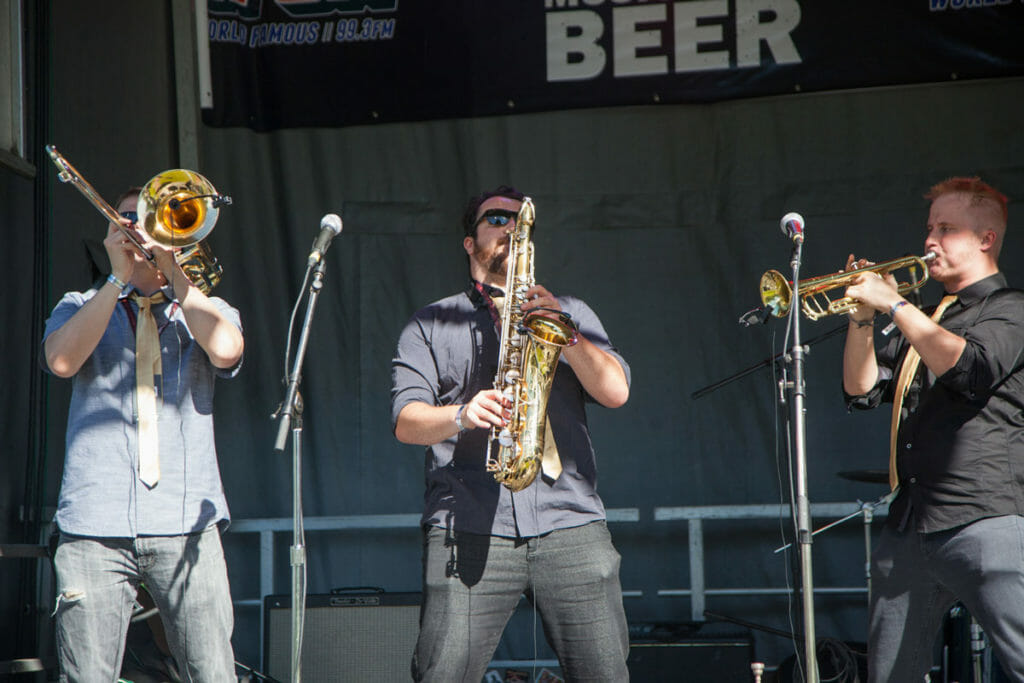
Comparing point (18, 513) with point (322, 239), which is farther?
point (18, 513)

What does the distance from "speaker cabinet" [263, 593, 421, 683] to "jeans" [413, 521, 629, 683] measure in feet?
5.64

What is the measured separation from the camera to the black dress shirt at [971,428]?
317cm

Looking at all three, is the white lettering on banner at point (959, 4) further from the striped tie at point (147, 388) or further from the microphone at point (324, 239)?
the striped tie at point (147, 388)

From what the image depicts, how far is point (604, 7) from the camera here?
5.33 meters

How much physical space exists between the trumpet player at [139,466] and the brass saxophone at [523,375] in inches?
33.7

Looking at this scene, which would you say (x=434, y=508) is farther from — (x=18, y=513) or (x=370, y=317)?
(x=370, y=317)

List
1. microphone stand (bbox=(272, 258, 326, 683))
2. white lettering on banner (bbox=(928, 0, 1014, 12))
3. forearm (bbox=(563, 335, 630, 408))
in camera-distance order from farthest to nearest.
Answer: white lettering on banner (bbox=(928, 0, 1014, 12)) → forearm (bbox=(563, 335, 630, 408)) → microphone stand (bbox=(272, 258, 326, 683))

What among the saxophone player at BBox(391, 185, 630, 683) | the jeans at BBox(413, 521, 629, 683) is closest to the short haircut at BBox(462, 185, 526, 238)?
the saxophone player at BBox(391, 185, 630, 683)

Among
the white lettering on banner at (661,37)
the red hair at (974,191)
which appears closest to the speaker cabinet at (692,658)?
the red hair at (974,191)

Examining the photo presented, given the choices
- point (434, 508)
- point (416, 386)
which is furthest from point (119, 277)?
point (434, 508)

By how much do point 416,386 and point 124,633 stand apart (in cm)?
110

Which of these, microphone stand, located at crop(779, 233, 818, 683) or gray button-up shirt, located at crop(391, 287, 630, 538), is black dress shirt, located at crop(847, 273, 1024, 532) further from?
Result: gray button-up shirt, located at crop(391, 287, 630, 538)

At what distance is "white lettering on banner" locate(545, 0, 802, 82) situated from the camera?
17.1ft

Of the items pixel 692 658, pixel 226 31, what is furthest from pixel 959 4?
pixel 226 31
